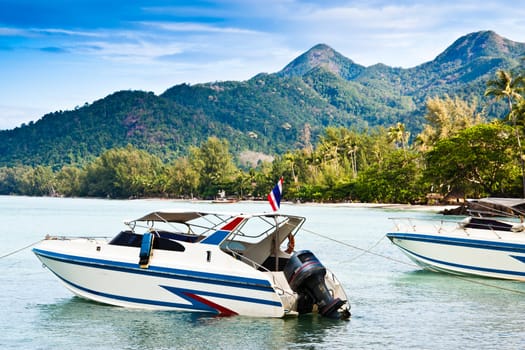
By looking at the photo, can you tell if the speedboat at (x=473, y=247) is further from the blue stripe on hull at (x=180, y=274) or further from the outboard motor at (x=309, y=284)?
the blue stripe on hull at (x=180, y=274)

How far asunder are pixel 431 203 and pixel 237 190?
67389 millimetres

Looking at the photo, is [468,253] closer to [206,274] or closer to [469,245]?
[469,245]

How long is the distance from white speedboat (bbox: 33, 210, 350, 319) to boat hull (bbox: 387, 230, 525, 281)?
6822 millimetres

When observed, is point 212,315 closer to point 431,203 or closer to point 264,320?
point 264,320

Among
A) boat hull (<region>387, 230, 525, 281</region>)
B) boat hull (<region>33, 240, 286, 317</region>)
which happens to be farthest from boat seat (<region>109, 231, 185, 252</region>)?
boat hull (<region>387, 230, 525, 281</region>)

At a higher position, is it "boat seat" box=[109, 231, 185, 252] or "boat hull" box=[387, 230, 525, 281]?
"boat seat" box=[109, 231, 185, 252]

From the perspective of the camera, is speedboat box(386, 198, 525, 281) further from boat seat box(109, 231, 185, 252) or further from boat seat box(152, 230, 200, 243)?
boat seat box(109, 231, 185, 252)

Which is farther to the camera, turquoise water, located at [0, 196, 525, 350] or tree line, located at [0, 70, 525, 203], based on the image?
tree line, located at [0, 70, 525, 203]

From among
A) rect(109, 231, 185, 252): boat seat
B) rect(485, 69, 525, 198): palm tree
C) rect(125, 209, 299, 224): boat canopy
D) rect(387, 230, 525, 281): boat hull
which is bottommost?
rect(387, 230, 525, 281): boat hull

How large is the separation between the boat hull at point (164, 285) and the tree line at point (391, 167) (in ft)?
187

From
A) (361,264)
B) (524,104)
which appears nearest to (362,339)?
(361,264)

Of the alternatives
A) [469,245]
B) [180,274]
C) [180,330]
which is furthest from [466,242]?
[180,330]

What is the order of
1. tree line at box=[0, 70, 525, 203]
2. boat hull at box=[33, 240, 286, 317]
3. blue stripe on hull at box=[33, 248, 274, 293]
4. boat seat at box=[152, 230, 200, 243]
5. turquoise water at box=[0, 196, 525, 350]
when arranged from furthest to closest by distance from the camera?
tree line at box=[0, 70, 525, 203]
boat seat at box=[152, 230, 200, 243]
boat hull at box=[33, 240, 286, 317]
blue stripe on hull at box=[33, 248, 274, 293]
turquoise water at box=[0, 196, 525, 350]

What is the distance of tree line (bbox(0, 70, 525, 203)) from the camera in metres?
73.1
